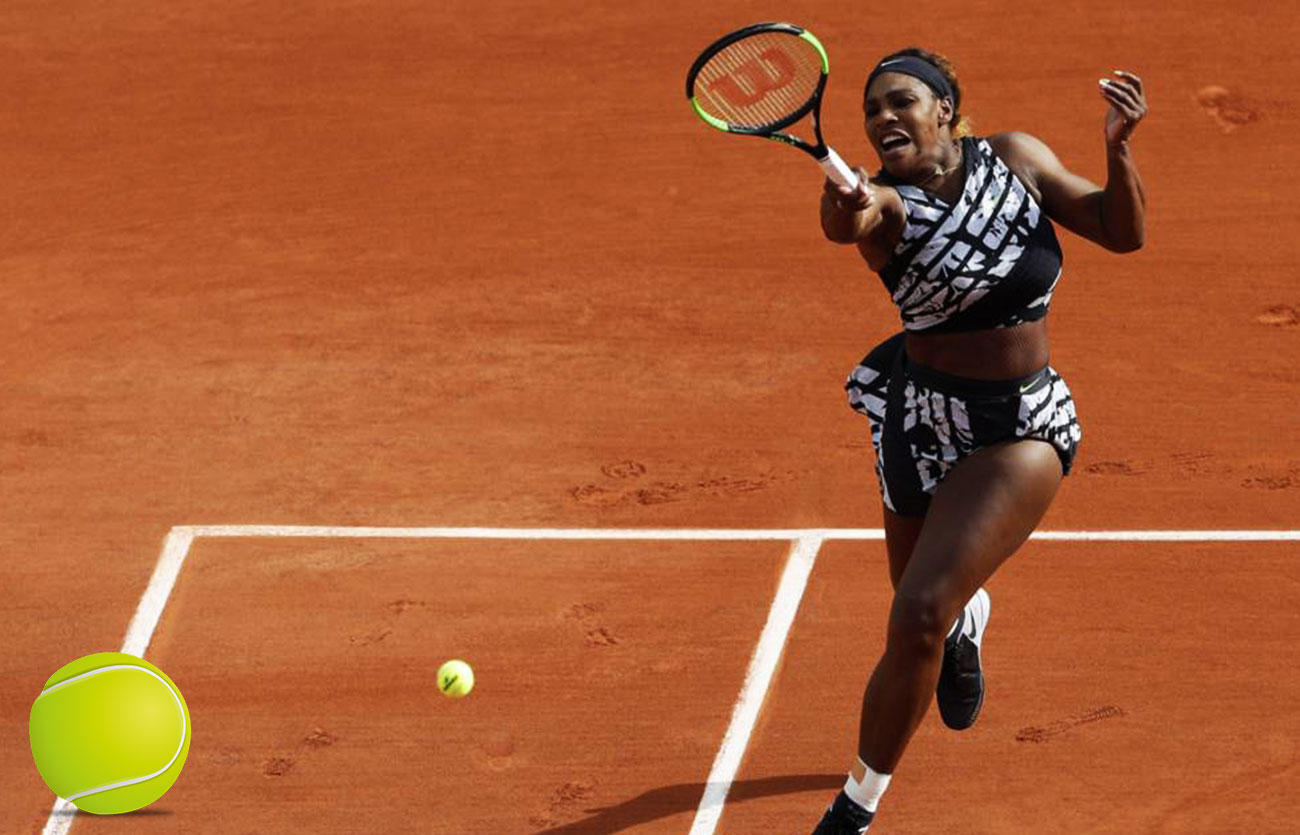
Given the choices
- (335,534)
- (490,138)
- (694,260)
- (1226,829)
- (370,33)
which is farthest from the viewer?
(370,33)

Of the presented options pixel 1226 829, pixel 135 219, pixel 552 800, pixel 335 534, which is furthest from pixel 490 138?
pixel 1226 829

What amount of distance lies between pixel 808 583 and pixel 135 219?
5.22 metres

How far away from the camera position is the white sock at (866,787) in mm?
7109

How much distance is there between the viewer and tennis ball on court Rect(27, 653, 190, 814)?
7352 mm

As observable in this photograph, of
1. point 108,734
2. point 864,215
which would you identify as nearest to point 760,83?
point 864,215

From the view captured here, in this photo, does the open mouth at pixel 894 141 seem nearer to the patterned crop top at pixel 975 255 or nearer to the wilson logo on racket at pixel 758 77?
the patterned crop top at pixel 975 255

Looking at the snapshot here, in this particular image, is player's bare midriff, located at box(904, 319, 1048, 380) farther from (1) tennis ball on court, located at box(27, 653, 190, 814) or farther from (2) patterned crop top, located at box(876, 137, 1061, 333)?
(1) tennis ball on court, located at box(27, 653, 190, 814)

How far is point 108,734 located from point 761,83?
10.7 feet

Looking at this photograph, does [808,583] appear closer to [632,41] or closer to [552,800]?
[552,800]

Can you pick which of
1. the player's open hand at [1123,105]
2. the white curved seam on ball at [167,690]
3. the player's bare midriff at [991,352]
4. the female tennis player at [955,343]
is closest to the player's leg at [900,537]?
the female tennis player at [955,343]

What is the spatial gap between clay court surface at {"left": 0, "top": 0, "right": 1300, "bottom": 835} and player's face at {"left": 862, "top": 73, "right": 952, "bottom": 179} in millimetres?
2466

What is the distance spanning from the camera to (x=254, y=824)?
7.77m

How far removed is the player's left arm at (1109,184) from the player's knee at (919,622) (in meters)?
1.38

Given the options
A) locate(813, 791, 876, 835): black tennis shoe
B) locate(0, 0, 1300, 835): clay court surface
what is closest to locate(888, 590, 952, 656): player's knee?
locate(813, 791, 876, 835): black tennis shoe
